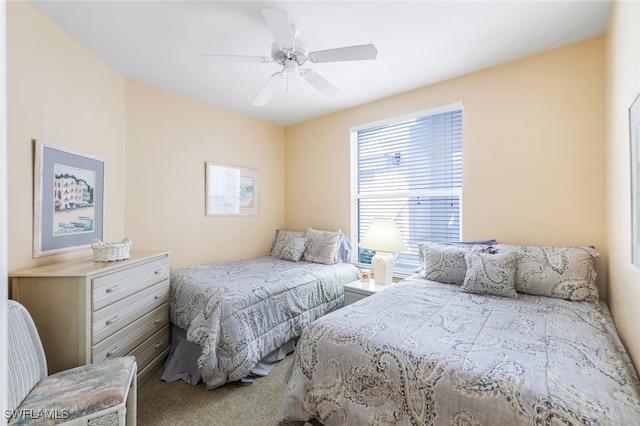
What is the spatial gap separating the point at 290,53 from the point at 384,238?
1.79 metres

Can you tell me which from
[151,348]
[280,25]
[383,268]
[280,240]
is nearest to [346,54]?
[280,25]

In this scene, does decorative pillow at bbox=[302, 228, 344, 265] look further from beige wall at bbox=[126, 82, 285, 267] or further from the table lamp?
beige wall at bbox=[126, 82, 285, 267]

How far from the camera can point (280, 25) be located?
1592mm

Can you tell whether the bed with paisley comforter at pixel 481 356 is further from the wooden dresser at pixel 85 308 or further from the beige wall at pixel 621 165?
the wooden dresser at pixel 85 308

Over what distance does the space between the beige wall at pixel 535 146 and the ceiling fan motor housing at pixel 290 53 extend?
4.85 ft

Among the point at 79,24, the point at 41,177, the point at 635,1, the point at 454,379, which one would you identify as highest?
the point at 79,24

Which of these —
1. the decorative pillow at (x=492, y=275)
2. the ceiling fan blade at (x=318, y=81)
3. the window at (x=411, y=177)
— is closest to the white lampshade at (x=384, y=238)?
the window at (x=411, y=177)

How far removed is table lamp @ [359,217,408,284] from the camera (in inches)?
104

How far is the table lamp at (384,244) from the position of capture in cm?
265

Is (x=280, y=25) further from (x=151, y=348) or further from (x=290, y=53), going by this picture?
(x=151, y=348)

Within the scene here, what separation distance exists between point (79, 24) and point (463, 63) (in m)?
2.98

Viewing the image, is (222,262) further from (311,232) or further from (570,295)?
(570,295)

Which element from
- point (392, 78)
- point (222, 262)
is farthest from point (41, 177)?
point (392, 78)

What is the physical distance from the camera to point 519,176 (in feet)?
7.64
